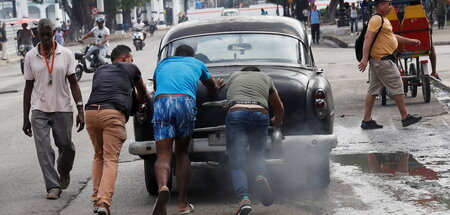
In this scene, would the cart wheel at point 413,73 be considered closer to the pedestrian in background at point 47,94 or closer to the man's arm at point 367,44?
the man's arm at point 367,44

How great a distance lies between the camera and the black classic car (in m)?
8.29

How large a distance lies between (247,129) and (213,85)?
679 millimetres

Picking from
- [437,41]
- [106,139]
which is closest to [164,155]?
[106,139]

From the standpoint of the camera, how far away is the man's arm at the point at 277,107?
7949 millimetres

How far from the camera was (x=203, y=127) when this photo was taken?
27.7ft

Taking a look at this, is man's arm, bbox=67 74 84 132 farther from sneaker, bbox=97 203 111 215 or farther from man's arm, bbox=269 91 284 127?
man's arm, bbox=269 91 284 127

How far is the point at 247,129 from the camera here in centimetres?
768

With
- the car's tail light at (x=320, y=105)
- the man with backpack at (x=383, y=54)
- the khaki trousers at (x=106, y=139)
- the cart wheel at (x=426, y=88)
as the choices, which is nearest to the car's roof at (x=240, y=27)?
the car's tail light at (x=320, y=105)

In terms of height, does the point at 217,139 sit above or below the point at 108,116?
below

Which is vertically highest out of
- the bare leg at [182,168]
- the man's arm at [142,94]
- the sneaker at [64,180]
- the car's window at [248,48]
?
the car's window at [248,48]

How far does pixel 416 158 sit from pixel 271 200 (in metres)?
3.19

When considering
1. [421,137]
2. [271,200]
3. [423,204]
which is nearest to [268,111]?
[271,200]

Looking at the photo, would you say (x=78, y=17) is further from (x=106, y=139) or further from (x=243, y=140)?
(x=243, y=140)

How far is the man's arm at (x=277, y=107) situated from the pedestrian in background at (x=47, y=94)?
1990 millimetres
